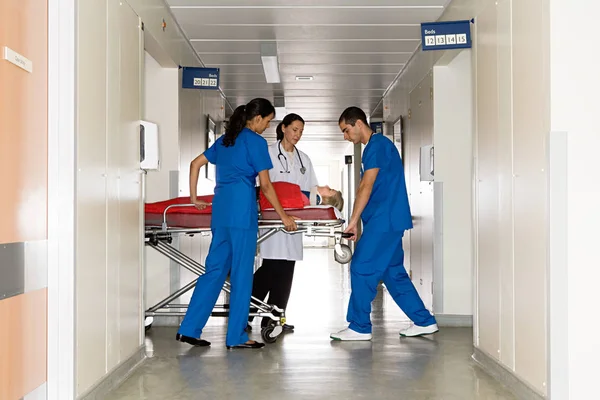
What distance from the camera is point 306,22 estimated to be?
226 inches

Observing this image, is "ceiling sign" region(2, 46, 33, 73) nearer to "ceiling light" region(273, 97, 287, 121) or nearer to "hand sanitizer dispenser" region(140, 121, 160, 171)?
"hand sanitizer dispenser" region(140, 121, 160, 171)

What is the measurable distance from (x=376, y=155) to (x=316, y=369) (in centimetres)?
160

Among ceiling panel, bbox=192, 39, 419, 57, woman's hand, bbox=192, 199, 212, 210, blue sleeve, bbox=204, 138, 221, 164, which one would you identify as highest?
ceiling panel, bbox=192, 39, 419, 57

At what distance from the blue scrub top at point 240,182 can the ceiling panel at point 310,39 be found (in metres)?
1.27

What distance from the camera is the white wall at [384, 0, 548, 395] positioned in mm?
2910

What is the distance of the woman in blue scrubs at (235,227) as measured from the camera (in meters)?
4.40

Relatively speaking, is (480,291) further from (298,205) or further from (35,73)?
(35,73)

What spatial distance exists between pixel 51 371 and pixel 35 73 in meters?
1.11

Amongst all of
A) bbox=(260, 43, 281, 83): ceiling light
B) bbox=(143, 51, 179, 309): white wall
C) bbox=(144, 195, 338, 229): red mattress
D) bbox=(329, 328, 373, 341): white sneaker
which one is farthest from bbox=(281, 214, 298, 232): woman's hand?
bbox=(260, 43, 281, 83): ceiling light

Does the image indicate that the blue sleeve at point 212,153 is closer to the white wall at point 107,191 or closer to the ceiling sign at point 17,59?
the white wall at point 107,191

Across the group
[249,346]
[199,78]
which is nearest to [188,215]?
[249,346]

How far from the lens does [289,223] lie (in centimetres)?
451

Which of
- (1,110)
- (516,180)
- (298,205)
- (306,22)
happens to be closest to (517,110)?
(516,180)
